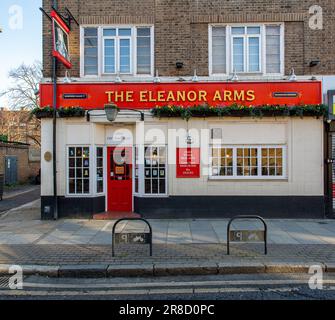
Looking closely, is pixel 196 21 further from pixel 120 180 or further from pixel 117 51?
pixel 120 180

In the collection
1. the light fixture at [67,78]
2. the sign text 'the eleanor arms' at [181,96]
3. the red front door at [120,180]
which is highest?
the light fixture at [67,78]

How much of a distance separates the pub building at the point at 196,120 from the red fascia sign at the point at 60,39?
10cm

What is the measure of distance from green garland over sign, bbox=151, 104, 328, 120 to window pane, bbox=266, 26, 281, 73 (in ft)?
4.85

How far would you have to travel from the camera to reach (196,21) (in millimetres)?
10141

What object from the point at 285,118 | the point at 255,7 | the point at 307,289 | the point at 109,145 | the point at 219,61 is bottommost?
the point at 307,289

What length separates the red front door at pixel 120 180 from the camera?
10.6 m

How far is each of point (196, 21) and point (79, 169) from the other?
6.01 metres

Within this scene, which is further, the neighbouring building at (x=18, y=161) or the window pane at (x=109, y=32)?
the neighbouring building at (x=18, y=161)

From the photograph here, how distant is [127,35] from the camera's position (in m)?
10.4

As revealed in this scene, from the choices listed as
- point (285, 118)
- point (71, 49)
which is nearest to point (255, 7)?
point (285, 118)

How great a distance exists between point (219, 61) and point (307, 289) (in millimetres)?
7537

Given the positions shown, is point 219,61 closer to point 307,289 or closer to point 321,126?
point 321,126

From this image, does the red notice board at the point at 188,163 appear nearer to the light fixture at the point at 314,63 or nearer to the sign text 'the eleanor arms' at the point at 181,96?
the sign text 'the eleanor arms' at the point at 181,96

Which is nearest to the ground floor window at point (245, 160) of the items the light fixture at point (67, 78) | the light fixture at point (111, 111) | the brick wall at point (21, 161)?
the light fixture at point (111, 111)
